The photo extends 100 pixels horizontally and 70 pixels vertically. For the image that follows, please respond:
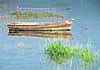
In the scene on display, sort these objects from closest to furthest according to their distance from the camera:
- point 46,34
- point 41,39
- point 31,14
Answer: point 41,39, point 46,34, point 31,14

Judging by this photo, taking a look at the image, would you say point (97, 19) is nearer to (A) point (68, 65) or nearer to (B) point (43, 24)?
(B) point (43, 24)

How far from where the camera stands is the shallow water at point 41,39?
6250 millimetres

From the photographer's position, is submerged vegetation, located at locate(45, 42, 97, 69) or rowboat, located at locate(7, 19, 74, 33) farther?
rowboat, located at locate(7, 19, 74, 33)

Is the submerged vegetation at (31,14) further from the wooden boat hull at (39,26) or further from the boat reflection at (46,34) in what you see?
the boat reflection at (46,34)

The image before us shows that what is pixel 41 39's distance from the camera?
6.87 metres

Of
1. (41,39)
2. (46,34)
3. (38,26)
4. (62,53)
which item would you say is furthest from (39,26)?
(62,53)

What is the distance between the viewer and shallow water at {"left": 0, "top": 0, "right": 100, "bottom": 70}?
6.25 m

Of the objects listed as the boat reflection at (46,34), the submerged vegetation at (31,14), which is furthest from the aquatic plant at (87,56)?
the submerged vegetation at (31,14)

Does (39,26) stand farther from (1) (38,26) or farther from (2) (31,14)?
(2) (31,14)

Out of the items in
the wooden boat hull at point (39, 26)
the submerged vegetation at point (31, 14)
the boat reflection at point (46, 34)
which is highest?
the submerged vegetation at point (31, 14)

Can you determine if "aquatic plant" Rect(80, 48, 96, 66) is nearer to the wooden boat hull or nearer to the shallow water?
the shallow water

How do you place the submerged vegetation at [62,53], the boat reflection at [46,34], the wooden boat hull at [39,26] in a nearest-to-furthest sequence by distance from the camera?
the submerged vegetation at [62,53]
the boat reflection at [46,34]
the wooden boat hull at [39,26]

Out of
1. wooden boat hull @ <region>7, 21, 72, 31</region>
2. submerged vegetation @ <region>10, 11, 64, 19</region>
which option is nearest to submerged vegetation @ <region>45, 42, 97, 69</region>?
wooden boat hull @ <region>7, 21, 72, 31</region>

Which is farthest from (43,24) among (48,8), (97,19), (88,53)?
(88,53)
